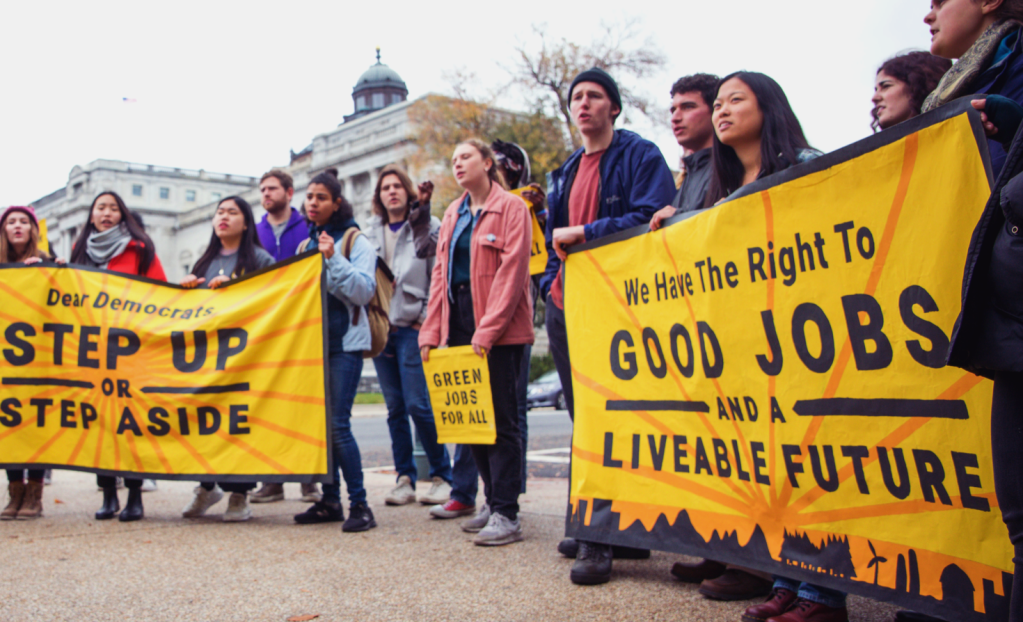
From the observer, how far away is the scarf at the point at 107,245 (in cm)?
505

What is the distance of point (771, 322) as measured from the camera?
252 cm

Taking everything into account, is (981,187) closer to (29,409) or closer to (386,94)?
(29,409)

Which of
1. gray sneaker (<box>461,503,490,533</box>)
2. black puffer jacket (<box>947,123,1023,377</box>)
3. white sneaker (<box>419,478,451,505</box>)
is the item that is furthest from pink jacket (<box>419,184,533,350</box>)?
black puffer jacket (<box>947,123,1023,377</box>)

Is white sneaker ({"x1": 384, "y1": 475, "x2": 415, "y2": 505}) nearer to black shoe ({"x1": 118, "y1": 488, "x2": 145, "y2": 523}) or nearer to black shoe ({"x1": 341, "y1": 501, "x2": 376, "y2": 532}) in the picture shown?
black shoe ({"x1": 341, "y1": 501, "x2": 376, "y2": 532})

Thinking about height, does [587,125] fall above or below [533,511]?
above

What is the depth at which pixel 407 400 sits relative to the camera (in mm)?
5043

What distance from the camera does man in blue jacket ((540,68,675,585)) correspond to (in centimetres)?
345

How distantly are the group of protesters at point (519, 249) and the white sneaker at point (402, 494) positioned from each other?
13 millimetres

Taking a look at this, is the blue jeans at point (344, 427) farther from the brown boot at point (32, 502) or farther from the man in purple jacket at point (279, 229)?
the brown boot at point (32, 502)

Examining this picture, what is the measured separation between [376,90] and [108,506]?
70551 mm

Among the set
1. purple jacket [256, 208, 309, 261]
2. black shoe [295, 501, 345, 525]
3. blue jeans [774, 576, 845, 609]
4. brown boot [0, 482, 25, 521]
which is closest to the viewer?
blue jeans [774, 576, 845, 609]

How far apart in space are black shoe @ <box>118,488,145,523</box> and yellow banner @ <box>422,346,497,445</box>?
6.06 feet

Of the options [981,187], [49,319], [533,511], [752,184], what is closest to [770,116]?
[752,184]

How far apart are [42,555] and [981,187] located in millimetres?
3884
